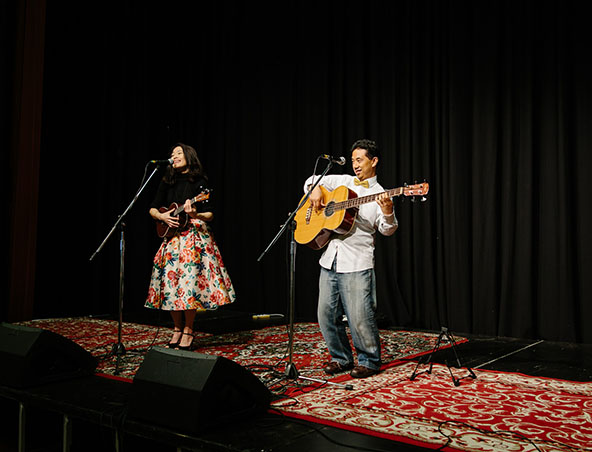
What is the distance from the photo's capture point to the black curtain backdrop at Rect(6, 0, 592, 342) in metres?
5.51

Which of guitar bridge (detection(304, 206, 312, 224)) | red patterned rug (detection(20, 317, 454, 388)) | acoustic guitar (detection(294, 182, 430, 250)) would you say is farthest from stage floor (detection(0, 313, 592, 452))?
guitar bridge (detection(304, 206, 312, 224))

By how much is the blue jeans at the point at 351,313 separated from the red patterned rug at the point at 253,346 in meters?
0.26

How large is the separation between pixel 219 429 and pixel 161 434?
253 mm

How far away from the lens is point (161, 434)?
2396 millimetres

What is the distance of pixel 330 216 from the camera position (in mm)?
3781

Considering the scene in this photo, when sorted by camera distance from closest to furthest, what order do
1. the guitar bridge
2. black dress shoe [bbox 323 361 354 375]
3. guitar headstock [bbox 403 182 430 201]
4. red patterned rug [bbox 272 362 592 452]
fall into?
red patterned rug [bbox 272 362 592 452] < guitar headstock [bbox 403 182 430 201] < black dress shoe [bbox 323 361 354 375] < the guitar bridge

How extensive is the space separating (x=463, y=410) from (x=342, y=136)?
470 centimetres

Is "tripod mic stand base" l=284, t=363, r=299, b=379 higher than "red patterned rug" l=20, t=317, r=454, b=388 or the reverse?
higher

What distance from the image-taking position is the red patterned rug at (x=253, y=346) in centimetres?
380

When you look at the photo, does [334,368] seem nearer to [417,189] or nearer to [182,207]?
[417,189]

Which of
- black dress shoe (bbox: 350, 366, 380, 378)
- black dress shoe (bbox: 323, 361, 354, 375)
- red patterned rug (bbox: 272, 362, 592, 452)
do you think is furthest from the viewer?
black dress shoe (bbox: 323, 361, 354, 375)

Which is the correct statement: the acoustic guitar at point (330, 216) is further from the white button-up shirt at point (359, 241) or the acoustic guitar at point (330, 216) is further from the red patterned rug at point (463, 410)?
the red patterned rug at point (463, 410)

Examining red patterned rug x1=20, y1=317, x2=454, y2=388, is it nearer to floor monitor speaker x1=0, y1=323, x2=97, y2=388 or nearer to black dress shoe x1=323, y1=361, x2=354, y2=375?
black dress shoe x1=323, y1=361, x2=354, y2=375

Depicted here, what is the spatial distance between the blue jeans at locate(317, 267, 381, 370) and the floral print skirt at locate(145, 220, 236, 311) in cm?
116
